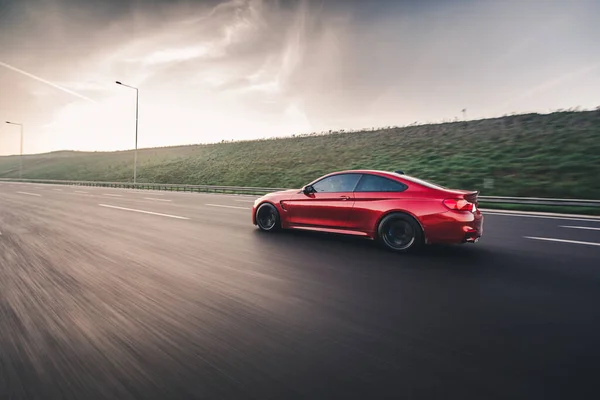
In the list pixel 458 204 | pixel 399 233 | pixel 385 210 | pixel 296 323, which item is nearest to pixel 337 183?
pixel 385 210

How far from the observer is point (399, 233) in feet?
19.0

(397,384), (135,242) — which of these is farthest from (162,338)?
(135,242)

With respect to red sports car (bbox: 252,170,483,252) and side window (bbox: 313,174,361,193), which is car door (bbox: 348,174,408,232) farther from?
side window (bbox: 313,174,361,193)

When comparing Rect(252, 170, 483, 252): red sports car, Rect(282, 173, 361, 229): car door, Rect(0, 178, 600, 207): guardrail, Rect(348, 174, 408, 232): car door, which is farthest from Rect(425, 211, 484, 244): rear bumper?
Rect(0, 178, 600, 207): guardrail

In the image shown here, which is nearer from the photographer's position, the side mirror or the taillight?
the taillight

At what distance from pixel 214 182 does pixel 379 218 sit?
110 feet

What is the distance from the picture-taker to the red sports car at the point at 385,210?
5.31m

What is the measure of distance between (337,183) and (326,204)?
505 millimetres

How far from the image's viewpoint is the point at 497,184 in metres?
19.1

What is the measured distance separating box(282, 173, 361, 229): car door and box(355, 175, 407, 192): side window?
16cm

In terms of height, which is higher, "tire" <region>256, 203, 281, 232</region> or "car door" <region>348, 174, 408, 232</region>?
"car door" <region>348, 174, 408, 232</region>

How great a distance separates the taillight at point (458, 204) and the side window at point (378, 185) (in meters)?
0.78

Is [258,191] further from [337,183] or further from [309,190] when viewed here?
[337,183]

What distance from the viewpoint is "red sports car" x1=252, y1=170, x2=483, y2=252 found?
5.31m
